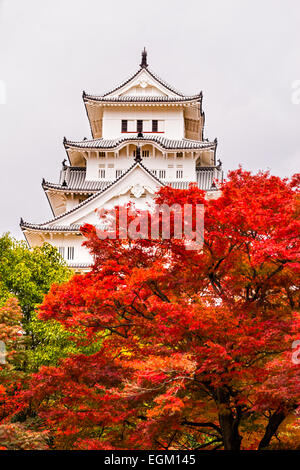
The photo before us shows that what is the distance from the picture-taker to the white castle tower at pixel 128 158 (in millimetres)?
34500

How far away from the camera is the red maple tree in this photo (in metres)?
11.3

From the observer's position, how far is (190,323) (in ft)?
37.7

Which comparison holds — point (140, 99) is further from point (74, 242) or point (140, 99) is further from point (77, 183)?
point (74, 242)

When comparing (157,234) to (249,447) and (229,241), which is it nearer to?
(229,241)

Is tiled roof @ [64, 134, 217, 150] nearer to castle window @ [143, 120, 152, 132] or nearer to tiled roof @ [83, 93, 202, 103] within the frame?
castle window @ [143, 120, 152, 132]

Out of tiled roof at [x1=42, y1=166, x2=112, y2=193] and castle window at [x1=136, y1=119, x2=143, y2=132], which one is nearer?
tiled roof at [x1=42, y1=166, x2=112, y2=193]

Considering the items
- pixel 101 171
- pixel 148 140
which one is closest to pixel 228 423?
pixel 148 140

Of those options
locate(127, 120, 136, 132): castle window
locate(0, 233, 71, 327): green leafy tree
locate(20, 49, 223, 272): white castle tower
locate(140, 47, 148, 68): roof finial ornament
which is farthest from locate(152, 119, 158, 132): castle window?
locate(0, 233, 71, 327): green leafy tree

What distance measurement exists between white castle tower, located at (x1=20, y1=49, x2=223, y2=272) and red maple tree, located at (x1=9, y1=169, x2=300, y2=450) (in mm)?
19675

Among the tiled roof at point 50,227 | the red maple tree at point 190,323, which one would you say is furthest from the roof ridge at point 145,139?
the red maple tree at point 190,323

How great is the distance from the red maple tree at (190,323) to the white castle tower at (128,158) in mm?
19675

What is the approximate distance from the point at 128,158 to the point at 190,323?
30.3 metres

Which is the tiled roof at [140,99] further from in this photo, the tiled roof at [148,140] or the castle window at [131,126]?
the tiled roof at [148,140]
